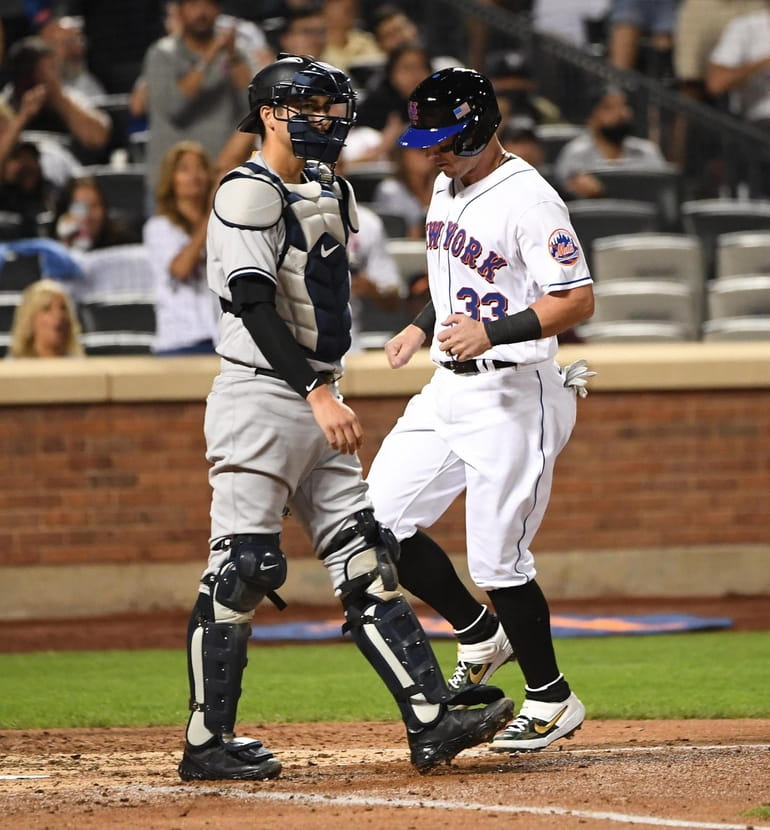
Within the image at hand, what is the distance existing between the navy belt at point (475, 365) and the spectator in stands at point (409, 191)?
595 cm

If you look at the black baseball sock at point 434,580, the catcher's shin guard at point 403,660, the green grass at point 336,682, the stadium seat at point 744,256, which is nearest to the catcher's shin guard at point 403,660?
the catcher's shin guard at point 403,660

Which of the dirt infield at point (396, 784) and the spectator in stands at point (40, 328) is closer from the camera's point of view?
the dirt infield at point (396, 784)

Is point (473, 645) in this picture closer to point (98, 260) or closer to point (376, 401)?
point (376, 401)

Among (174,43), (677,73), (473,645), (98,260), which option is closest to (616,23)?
(677,73)

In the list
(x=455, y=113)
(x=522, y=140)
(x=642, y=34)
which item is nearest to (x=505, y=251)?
(x=455, y=113)

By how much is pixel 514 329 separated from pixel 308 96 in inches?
34.5

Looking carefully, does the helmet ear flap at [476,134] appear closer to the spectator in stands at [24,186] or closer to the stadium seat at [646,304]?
the stadium seat at [646,304]

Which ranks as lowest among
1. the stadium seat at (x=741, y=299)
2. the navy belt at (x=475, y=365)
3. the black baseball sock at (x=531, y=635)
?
the black baseball sock at (x=531, y=635)

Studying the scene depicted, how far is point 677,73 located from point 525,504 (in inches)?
335

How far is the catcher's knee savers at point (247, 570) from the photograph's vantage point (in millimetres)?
4367

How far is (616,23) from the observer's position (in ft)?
41.4

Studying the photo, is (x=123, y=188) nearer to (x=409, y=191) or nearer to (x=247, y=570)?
(x=409, y=191)

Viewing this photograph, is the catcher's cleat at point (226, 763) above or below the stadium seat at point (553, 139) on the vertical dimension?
below

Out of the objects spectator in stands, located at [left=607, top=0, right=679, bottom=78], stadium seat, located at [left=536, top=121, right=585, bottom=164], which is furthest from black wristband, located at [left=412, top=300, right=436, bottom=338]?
spectator in stands, located at [left=607, top=0, right=679, bottom=78]
